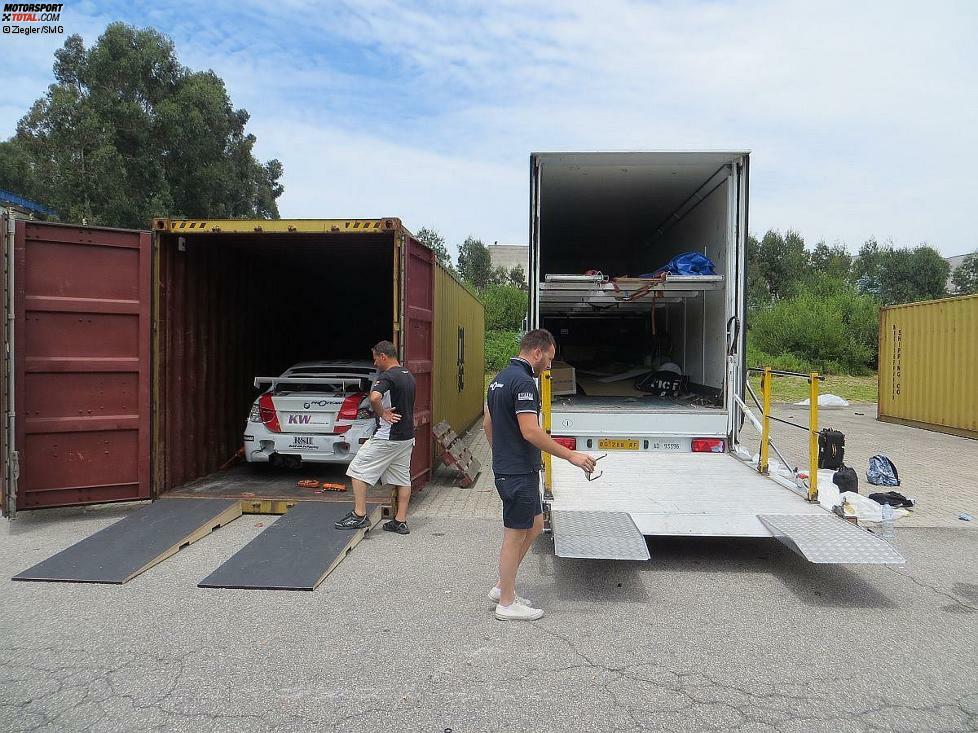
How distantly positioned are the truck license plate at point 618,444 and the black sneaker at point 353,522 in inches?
102

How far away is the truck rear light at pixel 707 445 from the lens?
736cm

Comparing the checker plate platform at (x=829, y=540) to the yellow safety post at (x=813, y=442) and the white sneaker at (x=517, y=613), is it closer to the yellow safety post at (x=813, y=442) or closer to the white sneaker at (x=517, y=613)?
the yellow safety post at (x=813, y=442)

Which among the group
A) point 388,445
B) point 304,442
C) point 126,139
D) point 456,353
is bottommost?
point 304,442

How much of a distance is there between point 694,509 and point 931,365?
1222 cm

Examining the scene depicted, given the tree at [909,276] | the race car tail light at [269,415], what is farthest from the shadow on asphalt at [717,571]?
the tree at [909,276]

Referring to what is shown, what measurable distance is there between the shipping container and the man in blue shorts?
9.82 ft

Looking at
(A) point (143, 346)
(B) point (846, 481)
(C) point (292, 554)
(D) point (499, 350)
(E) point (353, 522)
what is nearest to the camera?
(C) point (292, 554)

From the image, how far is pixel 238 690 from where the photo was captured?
342cm

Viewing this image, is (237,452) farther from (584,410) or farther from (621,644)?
(621,644)

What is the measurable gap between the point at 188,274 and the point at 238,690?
5591 millimetres

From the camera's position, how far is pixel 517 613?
4320 mm

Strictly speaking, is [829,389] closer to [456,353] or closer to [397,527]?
[456,353]

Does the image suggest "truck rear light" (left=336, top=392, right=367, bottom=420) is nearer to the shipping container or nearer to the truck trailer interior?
the shipping container

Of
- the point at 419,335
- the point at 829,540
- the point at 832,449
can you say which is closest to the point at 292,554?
the point at 419,335
